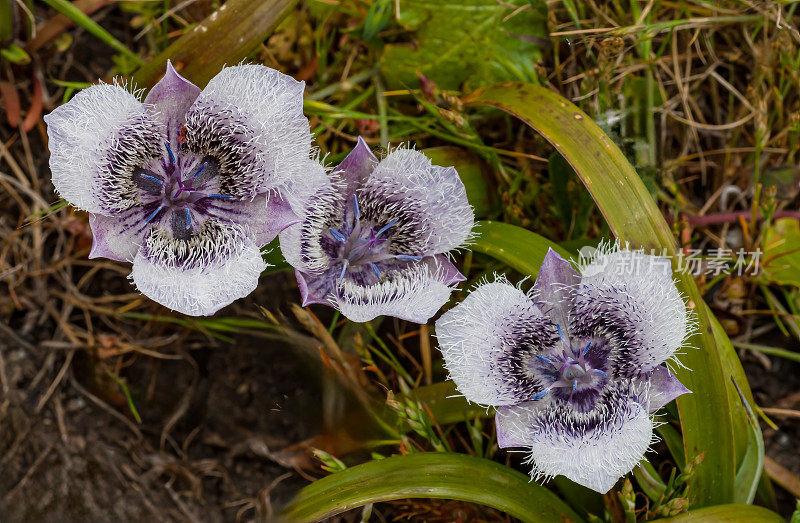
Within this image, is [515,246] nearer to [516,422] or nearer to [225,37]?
[516,422]

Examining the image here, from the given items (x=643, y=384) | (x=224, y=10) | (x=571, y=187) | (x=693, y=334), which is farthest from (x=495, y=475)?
(x=224, y=10)

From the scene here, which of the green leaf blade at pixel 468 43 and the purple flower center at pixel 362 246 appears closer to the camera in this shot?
the purple flower center at pixel 362 246

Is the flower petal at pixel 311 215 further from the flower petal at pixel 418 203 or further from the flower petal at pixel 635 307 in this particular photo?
the flower petal at pixel 635 307

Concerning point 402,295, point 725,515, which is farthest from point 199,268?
point 725,515

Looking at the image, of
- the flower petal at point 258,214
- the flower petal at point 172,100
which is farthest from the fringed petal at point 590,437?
the flower petal at point 172,100

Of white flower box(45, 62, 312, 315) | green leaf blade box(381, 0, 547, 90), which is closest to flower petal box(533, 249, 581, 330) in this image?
white flower box(45, 62, 312, 315)

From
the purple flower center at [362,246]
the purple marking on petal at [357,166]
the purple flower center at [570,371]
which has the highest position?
the purple marking on petal at [357,166]
